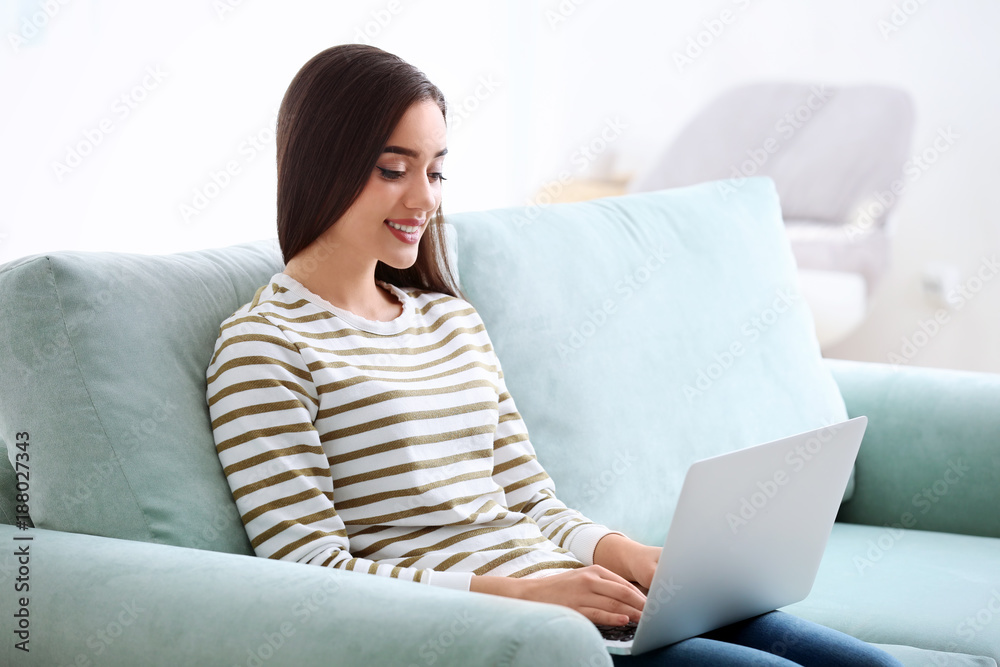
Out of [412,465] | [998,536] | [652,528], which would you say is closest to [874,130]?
[998,536]

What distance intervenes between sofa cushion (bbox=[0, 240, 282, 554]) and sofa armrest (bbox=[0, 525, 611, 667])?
0.06m

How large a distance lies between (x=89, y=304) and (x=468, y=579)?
48cm

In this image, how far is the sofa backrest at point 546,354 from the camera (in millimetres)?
973

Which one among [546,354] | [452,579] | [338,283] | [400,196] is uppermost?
[400,196]

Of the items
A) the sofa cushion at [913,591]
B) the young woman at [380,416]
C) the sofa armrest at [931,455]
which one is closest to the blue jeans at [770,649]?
the young woman at [380,416]

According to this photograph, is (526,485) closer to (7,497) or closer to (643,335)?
(643,335)

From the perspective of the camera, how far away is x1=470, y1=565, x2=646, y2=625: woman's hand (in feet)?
3.14

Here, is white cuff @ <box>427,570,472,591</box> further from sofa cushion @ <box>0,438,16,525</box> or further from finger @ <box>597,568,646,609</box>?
sofa cushion @ <box>0,438,16,525</box>

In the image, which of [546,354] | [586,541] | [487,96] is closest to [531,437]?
[546,354]

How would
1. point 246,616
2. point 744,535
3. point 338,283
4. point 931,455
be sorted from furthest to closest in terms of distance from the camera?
point 931,455
point 338,283
point 744,535
point 246,616

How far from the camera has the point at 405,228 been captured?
1146mm

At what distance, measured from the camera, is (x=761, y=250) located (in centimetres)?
181

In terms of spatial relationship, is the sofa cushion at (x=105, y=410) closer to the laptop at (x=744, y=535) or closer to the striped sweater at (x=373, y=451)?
the striped sweater at (x=373, y=451)

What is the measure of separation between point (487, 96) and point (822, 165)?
1.17 metres
